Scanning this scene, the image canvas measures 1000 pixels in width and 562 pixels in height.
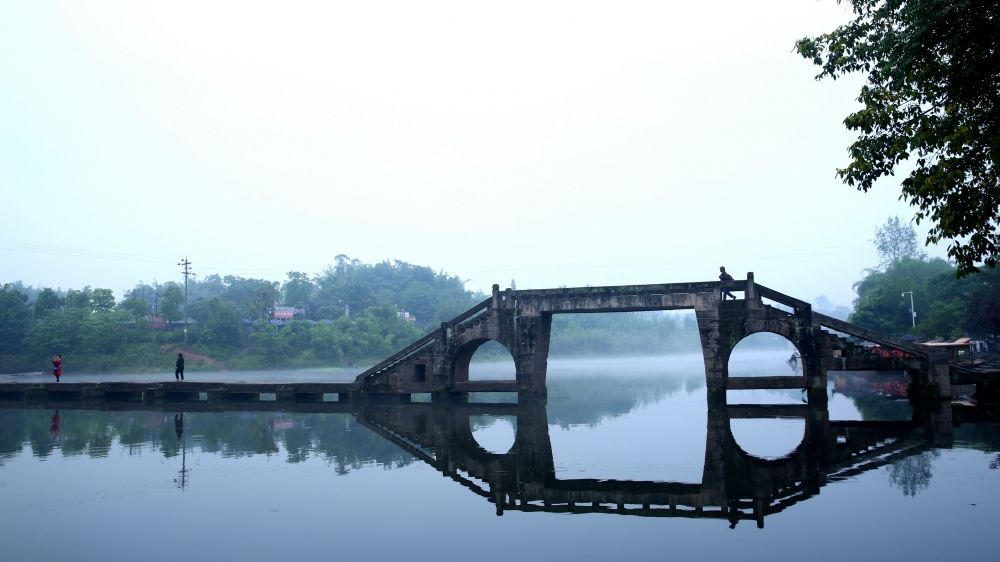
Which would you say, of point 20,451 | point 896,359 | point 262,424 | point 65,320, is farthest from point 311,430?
point 65,320

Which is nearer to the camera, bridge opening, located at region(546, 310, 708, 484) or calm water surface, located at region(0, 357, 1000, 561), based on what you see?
calm water surface, located at region(0, 357, 1000, 561)

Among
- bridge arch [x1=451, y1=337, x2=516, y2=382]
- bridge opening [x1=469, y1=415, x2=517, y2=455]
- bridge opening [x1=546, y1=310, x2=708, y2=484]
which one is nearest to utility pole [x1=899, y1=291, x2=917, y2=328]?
bridge opening [x1=546, y1=310, x2=708, y2=484]

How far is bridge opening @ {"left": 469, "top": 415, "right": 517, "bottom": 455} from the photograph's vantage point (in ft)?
67.1

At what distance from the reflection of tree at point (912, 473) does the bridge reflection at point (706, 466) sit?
0.38 m

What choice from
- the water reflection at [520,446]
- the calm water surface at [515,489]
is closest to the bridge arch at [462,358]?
the water reflection at [520,446]

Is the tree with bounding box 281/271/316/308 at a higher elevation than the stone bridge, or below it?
higher

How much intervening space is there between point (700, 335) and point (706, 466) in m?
12.6

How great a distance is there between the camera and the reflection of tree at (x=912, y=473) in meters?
13.9

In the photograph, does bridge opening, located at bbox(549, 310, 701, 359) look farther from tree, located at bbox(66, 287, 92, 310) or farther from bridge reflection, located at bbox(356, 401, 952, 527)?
bridge reflection, located at bbox(356, 401, 952, 527)

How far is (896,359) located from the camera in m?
27.5

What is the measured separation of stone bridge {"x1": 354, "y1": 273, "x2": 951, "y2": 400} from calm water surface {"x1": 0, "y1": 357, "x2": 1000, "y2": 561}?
249 centimetres

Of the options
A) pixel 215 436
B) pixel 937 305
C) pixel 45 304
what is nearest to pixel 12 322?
pixel 45 304

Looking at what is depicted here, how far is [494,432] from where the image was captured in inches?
933

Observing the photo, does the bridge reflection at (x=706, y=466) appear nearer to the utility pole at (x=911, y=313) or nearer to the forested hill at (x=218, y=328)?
the utility pole at (x=911, y=313)
